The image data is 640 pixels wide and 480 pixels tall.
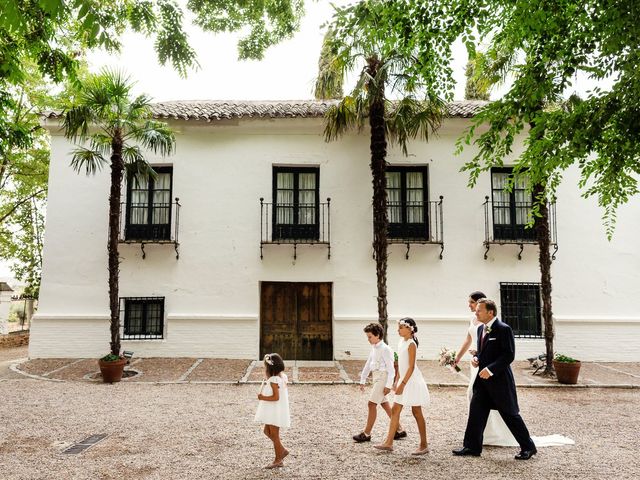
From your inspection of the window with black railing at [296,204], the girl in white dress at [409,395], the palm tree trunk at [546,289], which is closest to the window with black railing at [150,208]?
the window with black railing at [296,204]

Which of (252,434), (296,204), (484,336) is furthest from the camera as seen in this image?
(296,204)

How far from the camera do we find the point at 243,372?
31.8 feet

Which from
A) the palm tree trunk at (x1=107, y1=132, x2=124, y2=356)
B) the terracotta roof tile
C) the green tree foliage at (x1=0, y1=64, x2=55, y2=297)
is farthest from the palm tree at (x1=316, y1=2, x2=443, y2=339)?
the green tree foliage at (x1=0, y1=64, x2=55, y2=297)

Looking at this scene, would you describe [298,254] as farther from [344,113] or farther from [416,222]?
[344,113]

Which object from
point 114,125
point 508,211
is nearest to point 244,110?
point 114,125

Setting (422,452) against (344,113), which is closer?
(422,452)

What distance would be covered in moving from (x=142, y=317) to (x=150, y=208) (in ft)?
9.69

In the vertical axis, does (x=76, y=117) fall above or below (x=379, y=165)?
above

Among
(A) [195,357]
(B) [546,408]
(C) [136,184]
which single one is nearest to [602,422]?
(B) [546,408]

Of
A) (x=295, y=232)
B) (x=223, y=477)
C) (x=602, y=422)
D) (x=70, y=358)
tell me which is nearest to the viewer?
(x=223, y=477)

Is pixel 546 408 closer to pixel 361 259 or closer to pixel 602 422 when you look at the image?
pixel 602 422

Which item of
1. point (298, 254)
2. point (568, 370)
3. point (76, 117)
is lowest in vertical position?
point (568, 370)

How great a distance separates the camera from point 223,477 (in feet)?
13.8

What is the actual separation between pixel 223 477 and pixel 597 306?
11047 millimetres
